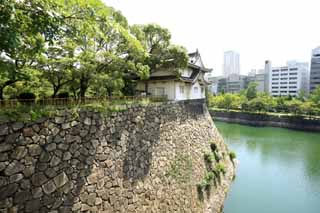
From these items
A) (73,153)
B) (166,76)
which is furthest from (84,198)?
(166,76)

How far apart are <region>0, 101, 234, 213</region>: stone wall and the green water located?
4.81 ft

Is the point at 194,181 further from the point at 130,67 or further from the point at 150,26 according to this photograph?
the point at 150,26

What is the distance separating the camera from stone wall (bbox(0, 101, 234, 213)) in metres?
3.73

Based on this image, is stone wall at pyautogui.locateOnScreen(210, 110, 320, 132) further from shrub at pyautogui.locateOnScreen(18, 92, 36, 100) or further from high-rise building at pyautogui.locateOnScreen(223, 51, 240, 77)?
high-rise building at pyautogui.locateOnScreen(223, 51, 240, 77)

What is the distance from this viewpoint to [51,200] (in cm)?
408

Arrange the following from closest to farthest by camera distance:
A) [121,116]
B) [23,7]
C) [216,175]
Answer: [23,7] → [121,116] → [216,175]

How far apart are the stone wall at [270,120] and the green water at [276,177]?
209 inches

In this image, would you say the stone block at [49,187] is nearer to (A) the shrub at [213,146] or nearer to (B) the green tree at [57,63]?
(B) the green tree at [57,63]

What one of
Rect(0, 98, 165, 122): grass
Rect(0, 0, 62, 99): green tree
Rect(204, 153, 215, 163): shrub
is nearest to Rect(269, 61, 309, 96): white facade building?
Rect(204, 153, 215, 163): shrub

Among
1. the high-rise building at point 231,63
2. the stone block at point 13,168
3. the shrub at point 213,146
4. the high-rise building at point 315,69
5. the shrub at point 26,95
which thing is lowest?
the shrub at point 213,146

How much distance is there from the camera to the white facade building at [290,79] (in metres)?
48.1

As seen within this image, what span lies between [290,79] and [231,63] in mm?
39940

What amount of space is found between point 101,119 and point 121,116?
826 mm

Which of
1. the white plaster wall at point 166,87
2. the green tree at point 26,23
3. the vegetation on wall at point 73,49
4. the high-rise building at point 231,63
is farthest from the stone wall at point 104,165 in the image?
the high-rise building at point 231,63
